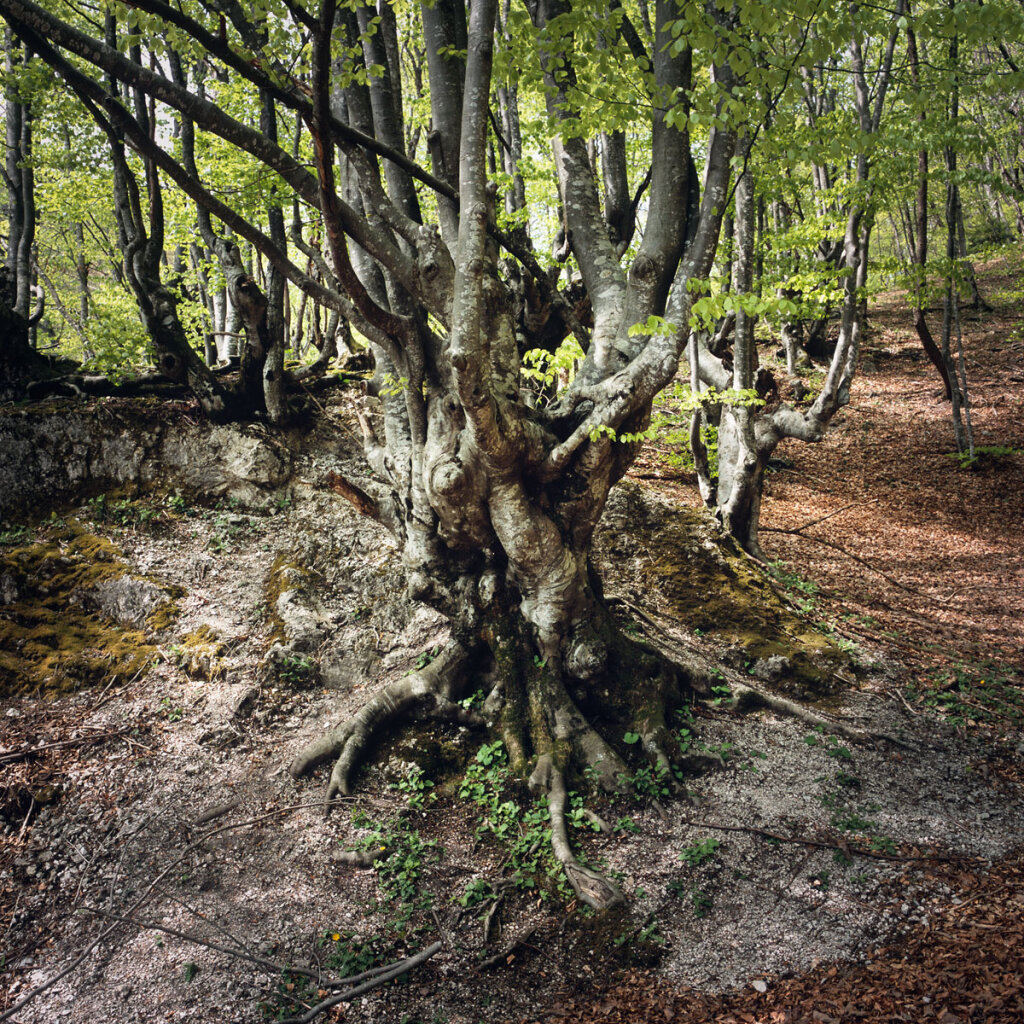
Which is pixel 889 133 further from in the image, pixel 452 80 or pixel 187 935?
pixel 187 935

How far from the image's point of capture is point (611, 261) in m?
5.03

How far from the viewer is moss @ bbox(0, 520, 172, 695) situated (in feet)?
17.4

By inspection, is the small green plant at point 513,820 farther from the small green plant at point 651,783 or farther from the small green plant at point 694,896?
the small green plant at point 694,896

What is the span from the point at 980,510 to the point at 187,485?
12844 mm

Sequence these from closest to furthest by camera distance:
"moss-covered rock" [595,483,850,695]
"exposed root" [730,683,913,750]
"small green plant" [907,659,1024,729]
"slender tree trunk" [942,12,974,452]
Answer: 1. "exposed root" [730,683,913,750]
2. "small green plant" [907,659,1024,729]
3. "moss-covered rock" [595,483,850,695]
4. "slender tree trunk" [942,12,974,452]

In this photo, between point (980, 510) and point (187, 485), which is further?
point (980, 510)

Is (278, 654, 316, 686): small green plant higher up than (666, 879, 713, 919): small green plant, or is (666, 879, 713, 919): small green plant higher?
(278, 654, 316, 686): small green plant

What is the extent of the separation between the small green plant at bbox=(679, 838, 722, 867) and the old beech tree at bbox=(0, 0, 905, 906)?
58 cm

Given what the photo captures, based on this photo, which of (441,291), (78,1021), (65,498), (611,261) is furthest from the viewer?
(65,498)

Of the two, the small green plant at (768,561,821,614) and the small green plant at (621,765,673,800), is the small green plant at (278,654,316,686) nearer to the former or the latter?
the small green plant at (621,765,673,800)

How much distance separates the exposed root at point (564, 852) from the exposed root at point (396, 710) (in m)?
0.79

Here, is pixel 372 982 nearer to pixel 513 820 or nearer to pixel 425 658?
pixel 513 820

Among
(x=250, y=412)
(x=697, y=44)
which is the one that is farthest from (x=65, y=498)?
(x=697, y=44)

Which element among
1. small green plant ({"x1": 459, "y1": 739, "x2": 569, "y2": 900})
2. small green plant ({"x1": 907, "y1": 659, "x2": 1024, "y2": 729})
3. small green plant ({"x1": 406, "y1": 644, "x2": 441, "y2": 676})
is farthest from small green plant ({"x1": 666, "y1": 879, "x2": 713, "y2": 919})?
small green plant ({"x1": 907, "y1": 659, "x2": 1024, "y2": 729})
